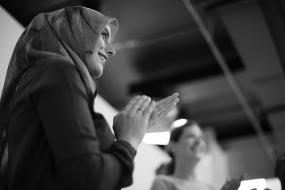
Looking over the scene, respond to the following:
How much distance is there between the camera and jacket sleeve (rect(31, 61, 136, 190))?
976 mm

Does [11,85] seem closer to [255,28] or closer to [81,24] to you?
[81,24]

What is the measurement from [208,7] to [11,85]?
8.10ft

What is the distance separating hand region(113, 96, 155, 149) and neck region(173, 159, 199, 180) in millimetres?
1606

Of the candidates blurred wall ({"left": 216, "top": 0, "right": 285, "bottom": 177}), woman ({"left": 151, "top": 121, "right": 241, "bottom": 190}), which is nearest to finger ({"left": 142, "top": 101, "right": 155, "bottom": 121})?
woman ({"left": 151, "top": 121, "right": 241, "bottom": 190})

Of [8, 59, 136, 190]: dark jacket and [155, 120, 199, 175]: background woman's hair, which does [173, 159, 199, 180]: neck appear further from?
[8, 59, 136, 190]: dark jacket

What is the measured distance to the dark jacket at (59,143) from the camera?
3.22ft

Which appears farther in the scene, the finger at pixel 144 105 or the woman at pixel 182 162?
the woman at pixel 182 162

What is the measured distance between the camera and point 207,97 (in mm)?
4934

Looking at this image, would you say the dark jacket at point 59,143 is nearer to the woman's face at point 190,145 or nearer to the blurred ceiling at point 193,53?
the blurred ceiling at point 193,53

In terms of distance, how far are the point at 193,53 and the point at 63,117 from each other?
3265 millimetres

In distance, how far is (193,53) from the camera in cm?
418

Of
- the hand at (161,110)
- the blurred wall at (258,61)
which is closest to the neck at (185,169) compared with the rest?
the blurred wall at (258,61)

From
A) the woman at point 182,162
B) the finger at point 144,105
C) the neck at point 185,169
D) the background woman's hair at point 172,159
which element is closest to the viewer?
the finger at point 144,105

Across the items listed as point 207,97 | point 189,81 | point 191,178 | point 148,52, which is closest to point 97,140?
point 191,178
